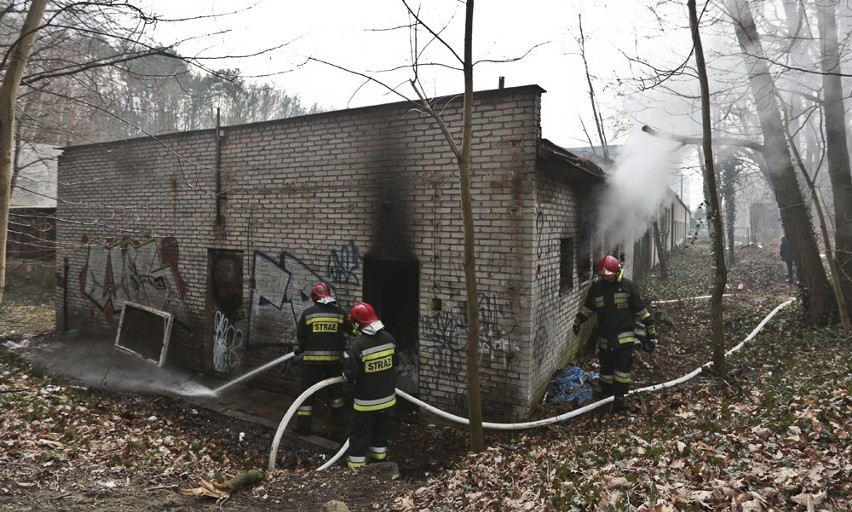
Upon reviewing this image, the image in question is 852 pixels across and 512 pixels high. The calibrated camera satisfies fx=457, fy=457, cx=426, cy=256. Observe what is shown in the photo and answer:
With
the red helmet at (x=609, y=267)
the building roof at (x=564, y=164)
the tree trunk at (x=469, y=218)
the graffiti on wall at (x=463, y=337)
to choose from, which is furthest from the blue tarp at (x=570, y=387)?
the building roof at (x=564, y=164)

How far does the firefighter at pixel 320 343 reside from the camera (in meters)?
5.99

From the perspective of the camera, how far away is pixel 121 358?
9.09 meters

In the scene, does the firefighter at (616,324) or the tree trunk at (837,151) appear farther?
the tree trunk at (837,151)

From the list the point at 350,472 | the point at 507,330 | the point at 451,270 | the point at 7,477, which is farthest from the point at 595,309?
the point at 7,477

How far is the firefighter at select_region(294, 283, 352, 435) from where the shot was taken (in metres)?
5.99

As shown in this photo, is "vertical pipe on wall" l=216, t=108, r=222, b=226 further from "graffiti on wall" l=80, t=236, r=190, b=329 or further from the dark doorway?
the dark doorway

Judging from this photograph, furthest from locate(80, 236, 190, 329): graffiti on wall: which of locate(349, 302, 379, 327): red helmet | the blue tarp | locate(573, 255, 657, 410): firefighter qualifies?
locate(573, 255, 657, 410): firefighter

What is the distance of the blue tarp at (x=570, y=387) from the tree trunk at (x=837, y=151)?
546 centimetres

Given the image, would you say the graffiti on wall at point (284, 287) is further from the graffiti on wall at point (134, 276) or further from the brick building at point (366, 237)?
the graffiti on wall at point (134, 276)

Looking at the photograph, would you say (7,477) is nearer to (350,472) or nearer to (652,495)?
(350,472)

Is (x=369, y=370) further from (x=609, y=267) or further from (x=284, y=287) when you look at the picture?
(x=609, y=267)

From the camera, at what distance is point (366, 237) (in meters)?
6.55

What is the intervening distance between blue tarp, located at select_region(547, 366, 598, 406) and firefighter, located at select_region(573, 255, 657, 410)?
0.28 metres

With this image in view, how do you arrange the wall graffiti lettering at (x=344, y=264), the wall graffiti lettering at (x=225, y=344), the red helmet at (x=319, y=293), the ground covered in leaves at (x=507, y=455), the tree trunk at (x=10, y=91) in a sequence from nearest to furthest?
the ground covered in leaves at (x=507, y=455) < the tree trunk at (x=10, y=91) < the red helmet at (x=319, y=293) < the wall graffiti lettering at (x=344, y=264) < the wall graffiti lettering at (x=225, y=344)
